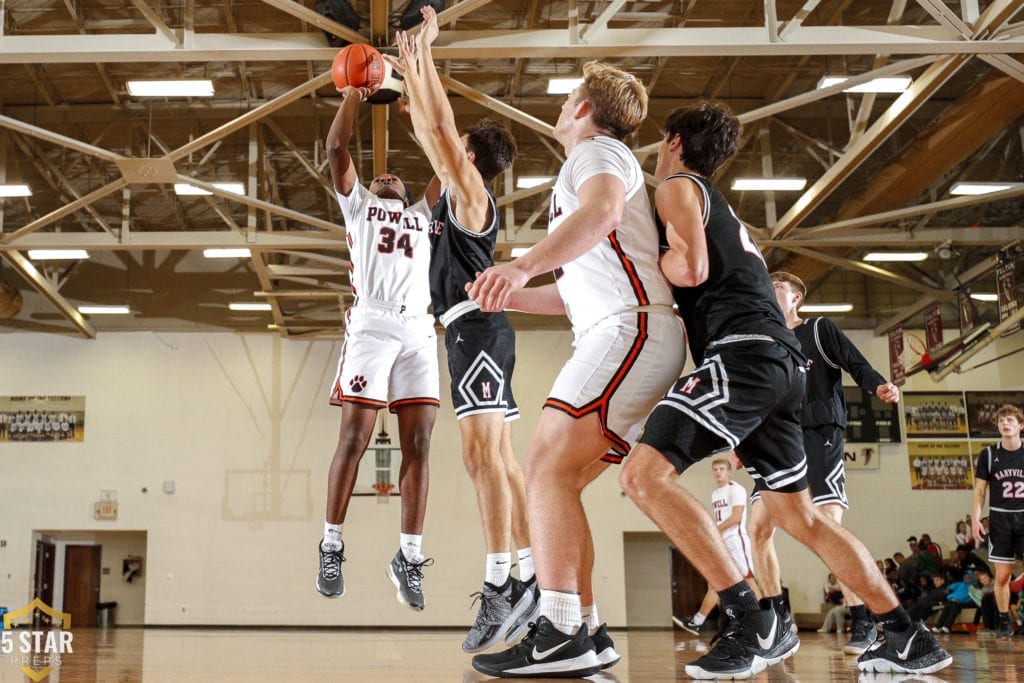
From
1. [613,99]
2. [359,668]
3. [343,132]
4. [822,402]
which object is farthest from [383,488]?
[613,99]

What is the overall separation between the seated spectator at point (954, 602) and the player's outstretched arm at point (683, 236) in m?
13.7

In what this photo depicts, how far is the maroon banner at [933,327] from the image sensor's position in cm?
1898

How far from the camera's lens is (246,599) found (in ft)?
67.0

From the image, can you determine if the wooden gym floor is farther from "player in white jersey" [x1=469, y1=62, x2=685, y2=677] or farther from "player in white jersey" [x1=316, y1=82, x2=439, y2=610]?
"player in white jersey" [x1=316, y1=82, x2=439, y2=610]

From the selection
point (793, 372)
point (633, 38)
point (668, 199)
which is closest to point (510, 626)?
point (793, 372)

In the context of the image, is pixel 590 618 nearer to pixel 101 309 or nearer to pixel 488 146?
pixel 488 146

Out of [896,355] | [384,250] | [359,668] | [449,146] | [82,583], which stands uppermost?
[896,355]

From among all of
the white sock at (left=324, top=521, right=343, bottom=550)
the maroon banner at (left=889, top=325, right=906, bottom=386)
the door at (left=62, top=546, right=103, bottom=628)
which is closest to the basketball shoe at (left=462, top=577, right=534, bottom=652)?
the white sock at (left=324, top=521, right=343, bottom=550)

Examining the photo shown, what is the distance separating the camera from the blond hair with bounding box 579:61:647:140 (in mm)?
3725

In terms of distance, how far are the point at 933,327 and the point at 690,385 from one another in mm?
A: 17435

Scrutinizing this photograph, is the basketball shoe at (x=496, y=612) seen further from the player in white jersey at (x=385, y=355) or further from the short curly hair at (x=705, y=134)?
the short curly hair at (x=705, y=134)

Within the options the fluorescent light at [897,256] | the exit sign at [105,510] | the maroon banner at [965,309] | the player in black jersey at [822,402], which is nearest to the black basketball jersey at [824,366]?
the player in black jersey at [822,402]

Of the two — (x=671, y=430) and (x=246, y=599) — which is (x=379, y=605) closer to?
(x=246, y=599)

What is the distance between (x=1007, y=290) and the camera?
16344 millimetres
